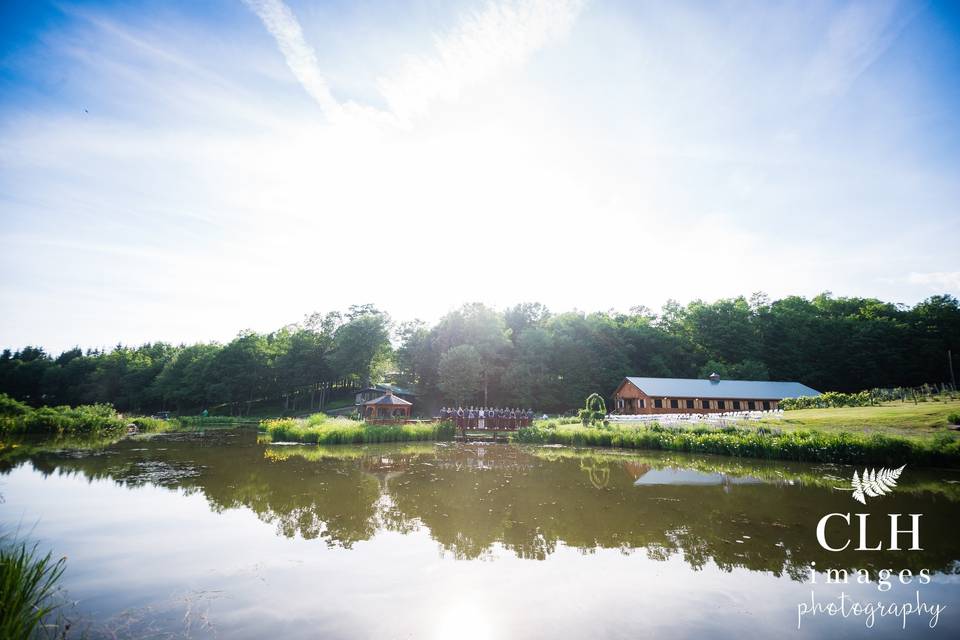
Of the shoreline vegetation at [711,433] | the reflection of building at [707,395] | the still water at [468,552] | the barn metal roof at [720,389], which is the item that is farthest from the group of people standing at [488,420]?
the still water at [468,552]

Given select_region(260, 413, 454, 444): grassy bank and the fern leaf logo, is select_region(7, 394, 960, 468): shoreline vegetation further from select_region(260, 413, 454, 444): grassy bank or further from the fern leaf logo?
the fern leaf logo

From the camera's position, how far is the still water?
5.17 metres

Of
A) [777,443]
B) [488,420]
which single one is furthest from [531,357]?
[777,443]

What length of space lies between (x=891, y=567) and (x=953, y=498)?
22.3ft

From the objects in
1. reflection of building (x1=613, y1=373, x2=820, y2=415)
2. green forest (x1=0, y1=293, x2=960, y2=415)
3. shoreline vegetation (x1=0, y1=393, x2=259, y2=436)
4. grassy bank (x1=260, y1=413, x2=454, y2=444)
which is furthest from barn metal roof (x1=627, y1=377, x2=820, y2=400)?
shoreline vegetation (x1=0, y1=393, x2=259, y2=436)

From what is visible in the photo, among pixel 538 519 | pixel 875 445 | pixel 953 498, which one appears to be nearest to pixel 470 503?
pixel 538 519

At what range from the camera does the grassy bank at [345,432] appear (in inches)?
987

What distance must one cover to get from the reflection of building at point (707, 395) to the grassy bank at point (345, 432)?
70.4 feet

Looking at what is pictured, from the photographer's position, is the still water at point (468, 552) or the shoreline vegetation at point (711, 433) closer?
the still water at point (468, 552)

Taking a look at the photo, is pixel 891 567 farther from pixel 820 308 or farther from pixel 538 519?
pixel 820 308

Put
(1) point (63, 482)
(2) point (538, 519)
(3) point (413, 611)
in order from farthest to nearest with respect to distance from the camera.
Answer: (1) point (63, 482), (2) point (538, 519), (3) point (413, 611)

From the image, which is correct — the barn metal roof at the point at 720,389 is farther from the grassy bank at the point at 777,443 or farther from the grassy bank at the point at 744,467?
the grassy bank at the point at 744,467

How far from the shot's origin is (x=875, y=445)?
1598 centimetres

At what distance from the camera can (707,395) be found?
38750 millimetres
